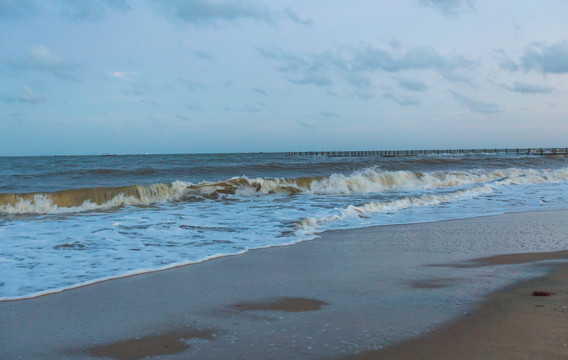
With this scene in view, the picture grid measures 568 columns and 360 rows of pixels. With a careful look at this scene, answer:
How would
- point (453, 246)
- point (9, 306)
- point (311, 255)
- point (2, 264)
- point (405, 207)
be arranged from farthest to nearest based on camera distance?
point (405, 207)
point (453, 246)
point (311, 255)
point (2, 264)
point (9, 306)

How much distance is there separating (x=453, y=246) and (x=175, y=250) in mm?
3657

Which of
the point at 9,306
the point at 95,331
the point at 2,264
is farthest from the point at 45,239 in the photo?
the point at 95,331

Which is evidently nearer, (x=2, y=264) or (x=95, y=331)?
(x=95, y=331)

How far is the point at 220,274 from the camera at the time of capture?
4996 millimetres

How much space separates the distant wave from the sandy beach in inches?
372

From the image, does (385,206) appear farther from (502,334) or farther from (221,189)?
(502,334)

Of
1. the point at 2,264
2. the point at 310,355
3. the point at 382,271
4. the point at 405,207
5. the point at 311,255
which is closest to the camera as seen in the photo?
the point at 310,355

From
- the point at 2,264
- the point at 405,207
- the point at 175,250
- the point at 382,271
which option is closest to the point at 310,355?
the point at 382,271

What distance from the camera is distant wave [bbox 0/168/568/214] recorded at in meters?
13.7

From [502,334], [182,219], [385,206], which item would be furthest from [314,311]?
[385,206]

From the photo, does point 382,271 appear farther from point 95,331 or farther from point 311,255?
point 95,331

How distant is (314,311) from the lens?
3.59m

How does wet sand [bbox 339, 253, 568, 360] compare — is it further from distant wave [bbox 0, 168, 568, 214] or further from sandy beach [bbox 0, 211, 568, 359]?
distant wave [bbox 0, 168, 568, 214]

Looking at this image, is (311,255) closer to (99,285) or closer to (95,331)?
(99,285)
